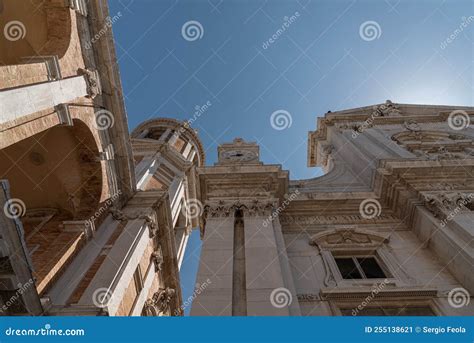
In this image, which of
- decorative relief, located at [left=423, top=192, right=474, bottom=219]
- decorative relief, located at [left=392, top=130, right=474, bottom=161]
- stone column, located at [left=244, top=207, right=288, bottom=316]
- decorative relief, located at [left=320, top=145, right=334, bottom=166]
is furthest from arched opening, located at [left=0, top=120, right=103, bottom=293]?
decorative relief, located at [left=392, top=130, right=474, bottom=161]

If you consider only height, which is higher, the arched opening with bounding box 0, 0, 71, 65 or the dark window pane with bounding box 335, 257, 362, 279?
the arched opening with bounding box 0, 0, 71, 65

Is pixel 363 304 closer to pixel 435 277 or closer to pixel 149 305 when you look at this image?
pixel 435 277

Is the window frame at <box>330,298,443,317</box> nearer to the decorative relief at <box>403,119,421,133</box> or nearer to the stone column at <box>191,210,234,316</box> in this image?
the stone column at <box>191,210,234,316</box>

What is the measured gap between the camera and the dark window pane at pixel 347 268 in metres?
11.9

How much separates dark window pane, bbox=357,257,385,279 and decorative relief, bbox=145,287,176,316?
34.3 ft

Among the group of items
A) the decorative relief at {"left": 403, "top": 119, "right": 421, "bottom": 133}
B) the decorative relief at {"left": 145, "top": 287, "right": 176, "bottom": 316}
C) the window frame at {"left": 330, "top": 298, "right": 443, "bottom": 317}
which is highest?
the decorative relief at {"left": 403, "top": 119, "right": 421, "bottom": 133}

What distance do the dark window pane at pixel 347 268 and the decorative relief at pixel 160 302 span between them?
9781mm

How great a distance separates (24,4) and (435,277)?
17.6 m

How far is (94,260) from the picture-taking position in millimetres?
14680

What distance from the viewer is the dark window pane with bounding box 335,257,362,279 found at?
11936 mm

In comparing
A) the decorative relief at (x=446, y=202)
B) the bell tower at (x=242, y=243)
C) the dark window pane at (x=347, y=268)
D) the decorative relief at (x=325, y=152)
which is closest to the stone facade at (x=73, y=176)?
the bell tower at (x=242, y=243)

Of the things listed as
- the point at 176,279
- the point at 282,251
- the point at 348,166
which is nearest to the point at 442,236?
the point at 282,251

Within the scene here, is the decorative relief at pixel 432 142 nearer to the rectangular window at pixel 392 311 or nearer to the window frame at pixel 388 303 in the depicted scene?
the window frame at pixel 388 303

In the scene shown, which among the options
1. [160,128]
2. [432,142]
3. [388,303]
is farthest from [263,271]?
[160,128]
